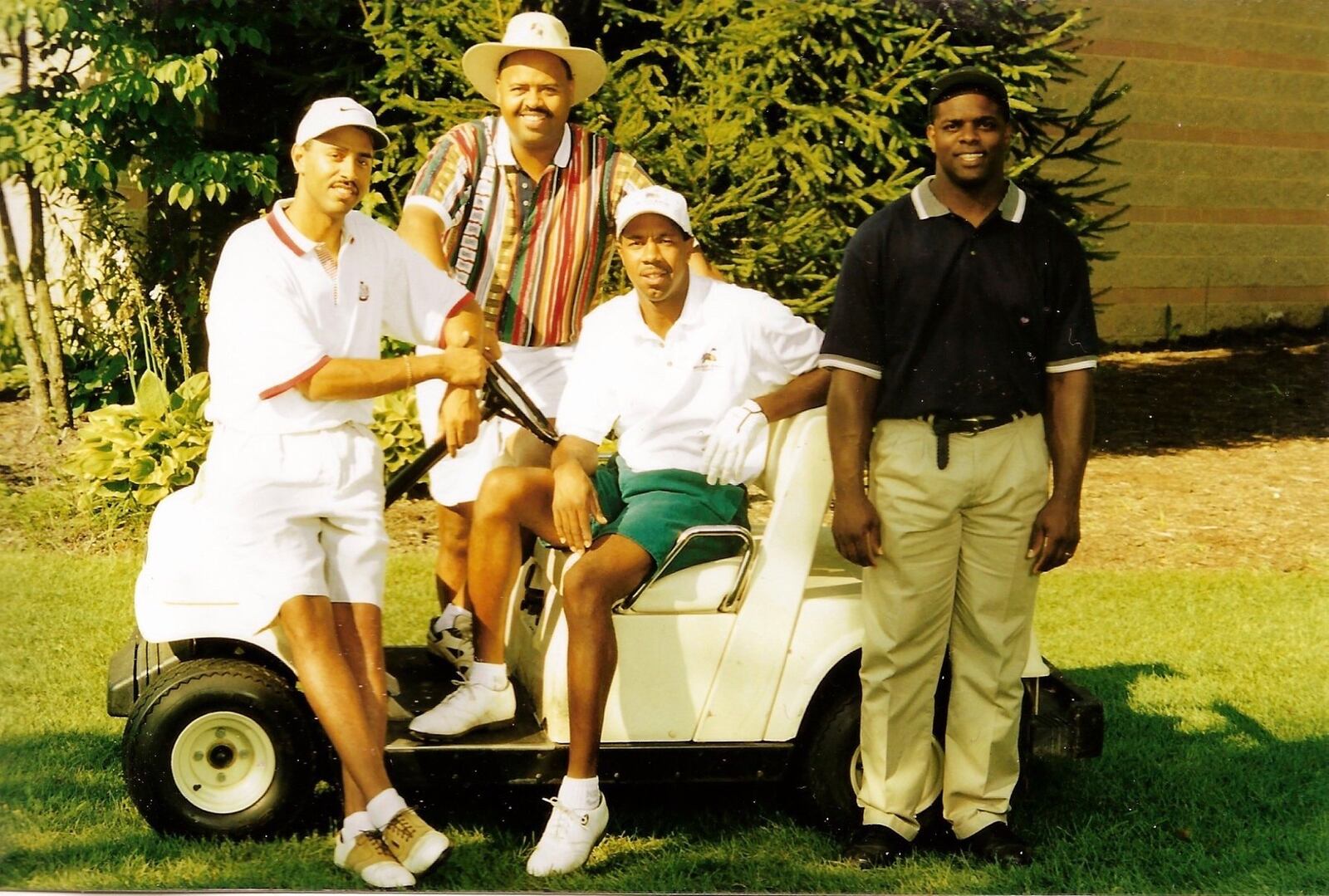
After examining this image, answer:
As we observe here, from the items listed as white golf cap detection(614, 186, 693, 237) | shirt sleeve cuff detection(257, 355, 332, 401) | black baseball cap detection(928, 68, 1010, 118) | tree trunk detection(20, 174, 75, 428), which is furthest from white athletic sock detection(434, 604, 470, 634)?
black baseball cap detection(928, 68, 1010, 118)

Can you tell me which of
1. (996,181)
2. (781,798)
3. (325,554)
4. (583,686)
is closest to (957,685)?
(781,798)

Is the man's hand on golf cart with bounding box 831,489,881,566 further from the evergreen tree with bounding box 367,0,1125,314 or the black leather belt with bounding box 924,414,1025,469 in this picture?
the evergreen tree with bounding box 367,0,1125,314

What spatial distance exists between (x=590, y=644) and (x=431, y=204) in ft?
3.75

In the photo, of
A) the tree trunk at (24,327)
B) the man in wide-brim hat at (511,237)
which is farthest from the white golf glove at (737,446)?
the tree trunk at (24,327)

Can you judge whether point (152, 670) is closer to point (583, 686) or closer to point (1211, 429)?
point (583, 686)

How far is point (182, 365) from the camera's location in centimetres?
396

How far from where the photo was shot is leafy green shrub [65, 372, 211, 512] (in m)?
3.88

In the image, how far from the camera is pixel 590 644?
3150 mm

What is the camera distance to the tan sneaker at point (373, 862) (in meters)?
3.08

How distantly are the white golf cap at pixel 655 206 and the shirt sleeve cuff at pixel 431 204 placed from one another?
0.47 m

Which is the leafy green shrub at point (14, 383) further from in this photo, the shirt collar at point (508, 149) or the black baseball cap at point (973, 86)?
the black baseball cap at point (973, 86)

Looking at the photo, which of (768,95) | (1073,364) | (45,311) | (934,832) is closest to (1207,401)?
(768,95)

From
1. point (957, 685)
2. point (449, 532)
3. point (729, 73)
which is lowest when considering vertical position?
point (957, 685)

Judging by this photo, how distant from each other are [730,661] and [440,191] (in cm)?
133
